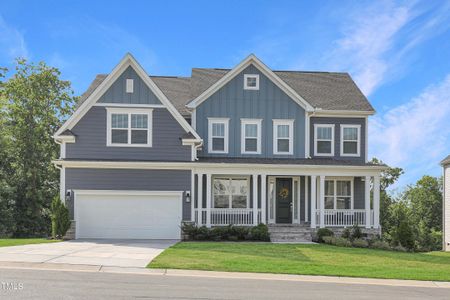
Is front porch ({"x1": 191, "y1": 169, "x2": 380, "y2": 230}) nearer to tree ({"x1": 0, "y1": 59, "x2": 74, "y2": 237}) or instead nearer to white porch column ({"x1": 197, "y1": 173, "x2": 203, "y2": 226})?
white porch column ({"x1": 197, "y1": 173, "x2": 203, "y2": 226})

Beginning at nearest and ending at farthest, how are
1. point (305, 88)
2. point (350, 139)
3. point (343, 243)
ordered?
1. point (343, 243)
2. point (350, 139)
3. point (305, 88)

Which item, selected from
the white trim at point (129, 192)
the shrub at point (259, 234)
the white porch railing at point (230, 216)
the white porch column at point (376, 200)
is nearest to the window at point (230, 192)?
the white porch railing at point (230, 216)

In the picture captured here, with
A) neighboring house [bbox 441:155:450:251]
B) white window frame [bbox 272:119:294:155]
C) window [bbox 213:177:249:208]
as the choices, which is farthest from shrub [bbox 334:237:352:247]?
neighboring house [bbox 441:155:450:251]

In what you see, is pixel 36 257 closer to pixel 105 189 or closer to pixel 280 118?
pixel 105 189

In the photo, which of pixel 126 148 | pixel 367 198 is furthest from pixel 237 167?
pixel 367 198

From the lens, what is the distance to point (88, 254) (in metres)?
15.6

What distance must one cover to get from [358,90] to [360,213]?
7583 mm

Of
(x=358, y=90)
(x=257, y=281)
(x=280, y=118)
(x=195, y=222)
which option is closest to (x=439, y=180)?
(x=358, y=90)

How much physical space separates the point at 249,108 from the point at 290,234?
672 centimetres

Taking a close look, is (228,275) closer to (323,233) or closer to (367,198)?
(323,233)

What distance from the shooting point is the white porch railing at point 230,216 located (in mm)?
23531

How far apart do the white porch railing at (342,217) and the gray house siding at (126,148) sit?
7247mm

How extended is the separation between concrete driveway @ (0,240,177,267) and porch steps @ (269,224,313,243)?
233 inches

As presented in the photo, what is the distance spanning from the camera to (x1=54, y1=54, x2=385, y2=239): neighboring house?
2269 cm
